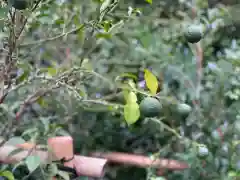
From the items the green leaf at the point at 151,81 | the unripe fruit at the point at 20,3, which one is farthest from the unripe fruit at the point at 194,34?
the unripe fruit at the point at 20,3

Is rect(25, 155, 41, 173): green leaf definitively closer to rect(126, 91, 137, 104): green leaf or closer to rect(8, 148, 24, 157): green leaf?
rect(8, 148, 24, 157): green leaf

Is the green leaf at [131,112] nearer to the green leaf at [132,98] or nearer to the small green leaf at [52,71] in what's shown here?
the green leaf at [132,98]

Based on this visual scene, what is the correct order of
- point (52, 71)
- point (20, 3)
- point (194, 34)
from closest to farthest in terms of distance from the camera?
point (20, 3)
point (194, 34)
point (52, 71)

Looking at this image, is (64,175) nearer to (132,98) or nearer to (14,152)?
(14,152)

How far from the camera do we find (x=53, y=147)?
0.78 m

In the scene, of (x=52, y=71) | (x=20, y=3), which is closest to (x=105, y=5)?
(x=20, y=3)

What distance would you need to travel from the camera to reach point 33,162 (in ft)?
2.37

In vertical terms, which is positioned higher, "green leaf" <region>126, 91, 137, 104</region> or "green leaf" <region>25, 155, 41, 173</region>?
"green leaf" <region>126, 91, 137, 104</region>

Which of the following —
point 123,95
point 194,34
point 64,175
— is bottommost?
point 64,175

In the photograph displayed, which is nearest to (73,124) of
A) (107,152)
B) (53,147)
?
(107,152)

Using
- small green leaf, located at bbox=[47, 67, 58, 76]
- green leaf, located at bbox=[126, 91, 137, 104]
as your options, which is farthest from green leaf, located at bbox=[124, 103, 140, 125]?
small green leaf, located at bbox=[47, 67, 58, 76]

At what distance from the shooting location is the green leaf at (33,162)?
709mm

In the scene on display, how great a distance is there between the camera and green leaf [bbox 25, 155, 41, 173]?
0.71 meters

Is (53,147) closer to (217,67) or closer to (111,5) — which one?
(111,5)
